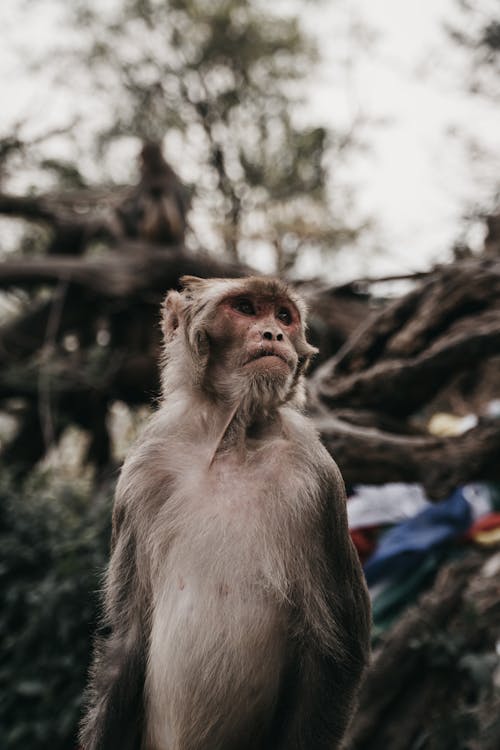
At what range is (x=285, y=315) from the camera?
2611 millimetres

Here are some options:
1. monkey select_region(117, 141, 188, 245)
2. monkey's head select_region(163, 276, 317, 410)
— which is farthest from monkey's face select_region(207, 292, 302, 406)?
monkey select_region(117, 141, 188, 245)

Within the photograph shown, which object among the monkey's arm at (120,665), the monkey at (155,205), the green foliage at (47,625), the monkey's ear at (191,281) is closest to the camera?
the monkey's arm at (120,665)

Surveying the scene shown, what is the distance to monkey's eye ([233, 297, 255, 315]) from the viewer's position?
8.37 ft

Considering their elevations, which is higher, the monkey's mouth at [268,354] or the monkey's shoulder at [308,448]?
the monkey's mouth at [268,354]

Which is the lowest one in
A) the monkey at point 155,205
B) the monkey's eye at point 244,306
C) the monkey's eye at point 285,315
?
the monkey's eye at point 285,315

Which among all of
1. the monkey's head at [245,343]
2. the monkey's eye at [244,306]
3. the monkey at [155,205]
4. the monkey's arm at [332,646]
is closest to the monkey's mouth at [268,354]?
the monkey's head at [245,343]

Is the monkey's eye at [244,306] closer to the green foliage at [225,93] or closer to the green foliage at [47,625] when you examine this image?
the green foliage at [47,625]

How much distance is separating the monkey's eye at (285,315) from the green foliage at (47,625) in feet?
6.34

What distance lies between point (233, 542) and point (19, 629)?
322cm

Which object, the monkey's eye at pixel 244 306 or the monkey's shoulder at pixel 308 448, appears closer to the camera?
the monkey's shoulder at pixel 308 448

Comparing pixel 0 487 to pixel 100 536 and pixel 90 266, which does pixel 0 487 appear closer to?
pixel 100 536

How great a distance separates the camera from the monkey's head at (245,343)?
2.45 meters

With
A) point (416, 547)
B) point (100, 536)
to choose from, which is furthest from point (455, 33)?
point (100, 536)

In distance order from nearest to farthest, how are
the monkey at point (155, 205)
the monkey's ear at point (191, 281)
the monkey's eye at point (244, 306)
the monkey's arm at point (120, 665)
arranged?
the monkey's arm at point (120, 665)
the monkey's eye at point (244, 306)
the monkey's ear at point (191, 281)
the monkey at point (155, 205)
